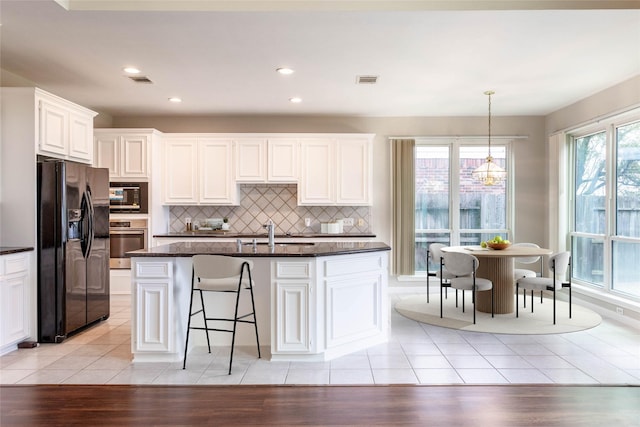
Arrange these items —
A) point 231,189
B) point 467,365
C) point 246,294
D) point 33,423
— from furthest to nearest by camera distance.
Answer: point 231,189, point 246,294, point 467,365, point 33,423

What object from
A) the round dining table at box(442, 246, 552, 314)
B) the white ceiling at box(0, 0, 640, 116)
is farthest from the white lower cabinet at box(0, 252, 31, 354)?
the round dining table at box(442, 246, 552, 314)

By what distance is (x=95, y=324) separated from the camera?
15.6 feet

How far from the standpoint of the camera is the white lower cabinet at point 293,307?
3523 mm

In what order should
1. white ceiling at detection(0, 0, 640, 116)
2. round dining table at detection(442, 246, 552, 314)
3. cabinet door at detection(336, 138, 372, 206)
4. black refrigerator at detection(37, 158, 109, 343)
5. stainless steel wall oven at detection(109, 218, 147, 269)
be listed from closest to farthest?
1. white ceiling at detection(0, 0, 640, 116)
2. black refrigerator at detection(37, 158, 109, 343)
3. round dining table at detection(442, 246, 552, 314)
4. stainless steel wall oven at detection(109, 218, 147, 269)
5. cabinet door at detection(336, 138, 372, 206)

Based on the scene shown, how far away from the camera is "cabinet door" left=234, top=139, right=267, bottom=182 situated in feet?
20.6

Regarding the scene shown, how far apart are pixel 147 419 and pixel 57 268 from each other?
216 centimetres

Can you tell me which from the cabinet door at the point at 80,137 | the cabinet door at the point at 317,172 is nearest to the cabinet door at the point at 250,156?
the cabinet door at the point at 317,172

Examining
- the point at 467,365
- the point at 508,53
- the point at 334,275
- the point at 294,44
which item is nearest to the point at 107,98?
the point at 294,44

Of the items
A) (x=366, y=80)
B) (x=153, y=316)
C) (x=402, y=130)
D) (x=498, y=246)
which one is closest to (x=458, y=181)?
(x=402, y=130)

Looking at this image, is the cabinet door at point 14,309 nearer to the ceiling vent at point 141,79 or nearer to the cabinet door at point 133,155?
the ceiling vent at point 141,79

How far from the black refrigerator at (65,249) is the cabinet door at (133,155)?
138 centimetres

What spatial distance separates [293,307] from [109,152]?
404 cm

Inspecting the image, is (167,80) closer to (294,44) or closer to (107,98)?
(107,98)

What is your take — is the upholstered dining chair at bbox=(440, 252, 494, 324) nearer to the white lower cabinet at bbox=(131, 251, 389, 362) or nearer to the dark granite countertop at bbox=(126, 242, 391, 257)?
the dark granite countertop at bbox=(126, 242, 391, 257)
